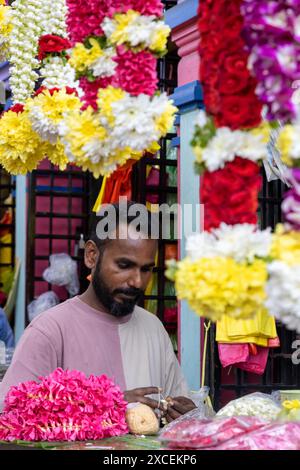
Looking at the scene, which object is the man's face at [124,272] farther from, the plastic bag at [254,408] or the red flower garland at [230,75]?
the red flower garland at [230,75]

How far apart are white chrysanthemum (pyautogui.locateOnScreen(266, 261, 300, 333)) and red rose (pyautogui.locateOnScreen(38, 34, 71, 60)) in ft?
6.45

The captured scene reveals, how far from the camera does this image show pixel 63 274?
8.69 meters

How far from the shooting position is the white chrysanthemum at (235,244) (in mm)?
2848

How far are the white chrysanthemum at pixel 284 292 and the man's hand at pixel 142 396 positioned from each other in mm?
1332

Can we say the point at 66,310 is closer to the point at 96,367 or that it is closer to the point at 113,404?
the point at 96,367

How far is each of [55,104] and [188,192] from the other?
7.60 ft

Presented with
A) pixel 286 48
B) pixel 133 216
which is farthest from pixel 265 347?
pixel 286 48

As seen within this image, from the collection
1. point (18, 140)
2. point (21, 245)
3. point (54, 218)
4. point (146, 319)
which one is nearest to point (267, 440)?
point (146, 319)

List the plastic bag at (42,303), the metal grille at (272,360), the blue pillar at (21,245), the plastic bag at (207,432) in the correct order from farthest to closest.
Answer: the blue pillar at (21,245) < the plastic bag at (42,303) < the metal grille at (272,360) < the plastic bag at (207,432)

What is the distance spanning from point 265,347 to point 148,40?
278 centimetres

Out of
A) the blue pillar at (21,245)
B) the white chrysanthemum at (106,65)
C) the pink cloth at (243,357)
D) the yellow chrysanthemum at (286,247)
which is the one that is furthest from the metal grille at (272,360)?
the blue pillar at (21,245)

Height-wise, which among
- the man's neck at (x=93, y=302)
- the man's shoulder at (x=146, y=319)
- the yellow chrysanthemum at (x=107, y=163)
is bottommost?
the man's shoulder at (x=146, y=319)

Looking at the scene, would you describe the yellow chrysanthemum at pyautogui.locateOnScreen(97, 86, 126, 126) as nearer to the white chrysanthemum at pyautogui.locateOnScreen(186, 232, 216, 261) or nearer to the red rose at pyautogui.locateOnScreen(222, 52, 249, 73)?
the red rose at pyautogui.locateOnScreen(222, 52, 249, 73)

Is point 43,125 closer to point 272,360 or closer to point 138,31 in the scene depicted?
point 138,31
